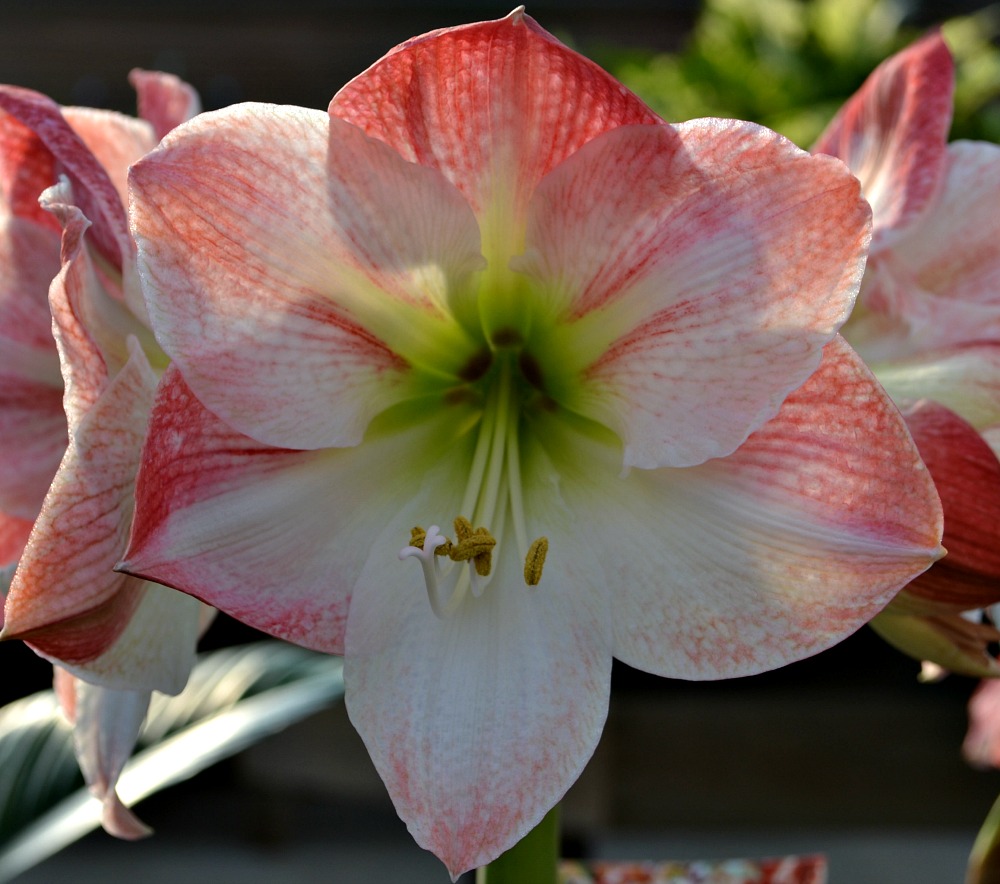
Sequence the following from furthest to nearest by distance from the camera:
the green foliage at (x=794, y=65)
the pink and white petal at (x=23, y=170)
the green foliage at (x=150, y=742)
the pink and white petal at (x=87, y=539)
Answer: the green foliage at (x=794, y=65) → the green foliage at (x=150, y=742) → the pink and white petal at (x=23, y=170) → the pink and white petal at (x=87, y=539)

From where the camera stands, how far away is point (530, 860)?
1.73 ft

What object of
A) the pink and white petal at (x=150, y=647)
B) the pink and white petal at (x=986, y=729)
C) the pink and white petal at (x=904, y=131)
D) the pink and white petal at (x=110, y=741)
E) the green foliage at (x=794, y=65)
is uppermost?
the pink and white petal at (x=904, y=131)

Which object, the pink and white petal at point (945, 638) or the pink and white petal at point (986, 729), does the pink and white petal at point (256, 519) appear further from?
the pink and white petal at point (986, 729)

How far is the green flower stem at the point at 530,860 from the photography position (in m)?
0.53

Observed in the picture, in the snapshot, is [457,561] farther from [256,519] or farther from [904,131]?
[904,131]

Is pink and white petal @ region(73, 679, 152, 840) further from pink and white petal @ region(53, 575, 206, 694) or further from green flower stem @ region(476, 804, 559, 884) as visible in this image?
green flower stem @ region(476, 804, 559, 884)

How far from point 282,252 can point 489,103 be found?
0.10m

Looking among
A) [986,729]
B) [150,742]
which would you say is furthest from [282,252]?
[986,729]

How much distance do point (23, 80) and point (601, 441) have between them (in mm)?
4149

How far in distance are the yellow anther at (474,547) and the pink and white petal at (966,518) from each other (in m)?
0.18

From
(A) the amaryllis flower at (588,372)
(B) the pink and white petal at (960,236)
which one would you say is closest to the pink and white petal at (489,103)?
(A) the amaryllis flower at (588,372)

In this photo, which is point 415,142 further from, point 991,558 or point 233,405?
point 991,558

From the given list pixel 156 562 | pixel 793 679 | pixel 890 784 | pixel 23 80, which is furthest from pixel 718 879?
pixel 23 80

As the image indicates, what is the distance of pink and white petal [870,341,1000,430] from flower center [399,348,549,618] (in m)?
0.18
